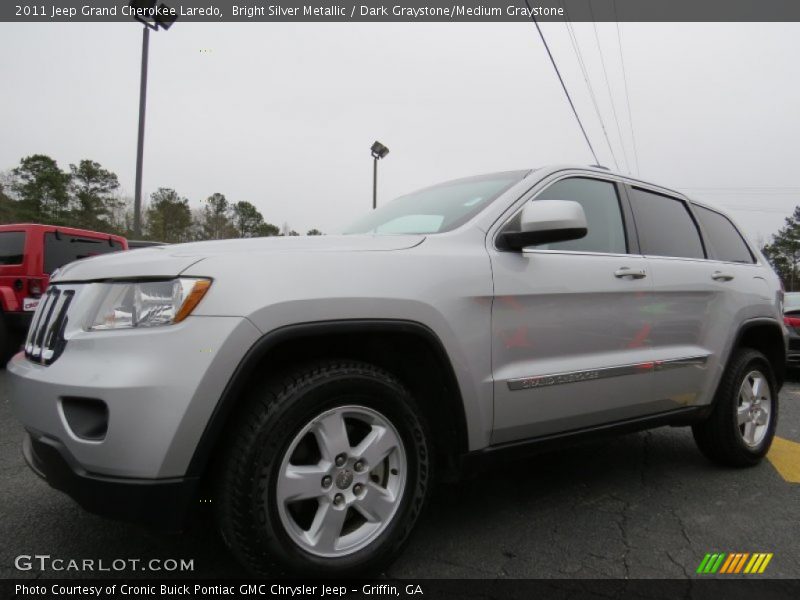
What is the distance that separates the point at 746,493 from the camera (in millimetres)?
3180

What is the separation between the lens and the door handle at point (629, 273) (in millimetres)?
2869

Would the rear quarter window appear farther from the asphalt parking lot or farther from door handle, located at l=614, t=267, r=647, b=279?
door handle, located at l=614, t=267, r=647, b=279

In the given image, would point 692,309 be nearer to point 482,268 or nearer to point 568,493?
point 568,493

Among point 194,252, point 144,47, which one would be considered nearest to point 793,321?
point 194,252

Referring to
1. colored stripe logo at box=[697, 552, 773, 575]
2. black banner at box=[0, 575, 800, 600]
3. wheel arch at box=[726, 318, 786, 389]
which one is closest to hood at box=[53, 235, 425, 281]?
black banner at box=[0, 575, 800, 600]

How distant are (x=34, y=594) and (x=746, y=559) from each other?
2.76 metres

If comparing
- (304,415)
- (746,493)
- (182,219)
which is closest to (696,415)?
(746,493)

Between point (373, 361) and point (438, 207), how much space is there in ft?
3.49

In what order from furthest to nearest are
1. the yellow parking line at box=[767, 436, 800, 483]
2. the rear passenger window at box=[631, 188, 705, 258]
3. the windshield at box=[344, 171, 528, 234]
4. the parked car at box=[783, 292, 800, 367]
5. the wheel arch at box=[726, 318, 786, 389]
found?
the parked car at box=[783, 292, 800, 367], the wheel arch at box=[726, 318, 786, 389], the yellow parking line at box=[767, 436, 800, 483], the rear passenger window at box=[631, 188, 705, 258], the windshield at box=[344, 171, 528, 234]

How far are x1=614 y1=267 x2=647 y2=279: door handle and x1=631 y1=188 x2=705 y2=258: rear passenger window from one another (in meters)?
0.25

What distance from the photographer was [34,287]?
22.2ft

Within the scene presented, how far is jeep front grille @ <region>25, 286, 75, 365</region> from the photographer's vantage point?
1945 millimetres
